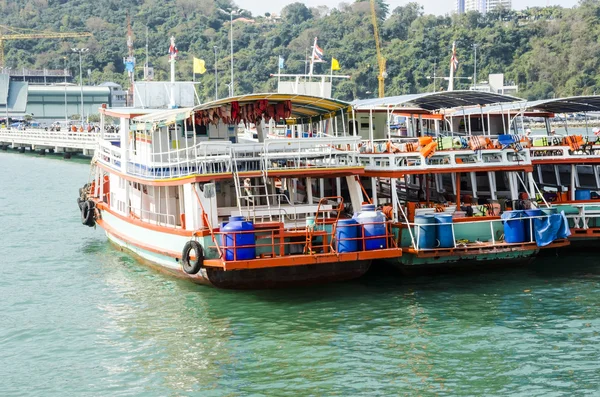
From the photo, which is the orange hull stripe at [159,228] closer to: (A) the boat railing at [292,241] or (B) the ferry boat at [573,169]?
(A) the boat railing at [292,241]

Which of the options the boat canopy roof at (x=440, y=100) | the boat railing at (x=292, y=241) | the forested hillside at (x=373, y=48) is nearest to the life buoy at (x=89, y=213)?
the boat canopy roof at (x=440, y=100)

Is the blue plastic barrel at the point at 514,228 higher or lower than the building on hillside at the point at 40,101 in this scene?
lower

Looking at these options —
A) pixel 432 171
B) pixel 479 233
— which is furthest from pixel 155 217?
pixel 479 233

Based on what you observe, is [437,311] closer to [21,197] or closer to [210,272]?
[210,272]

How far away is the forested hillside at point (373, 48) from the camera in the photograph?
118188mm

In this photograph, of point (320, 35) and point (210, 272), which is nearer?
point (210, 272)

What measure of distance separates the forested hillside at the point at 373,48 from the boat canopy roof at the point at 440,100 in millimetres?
86194

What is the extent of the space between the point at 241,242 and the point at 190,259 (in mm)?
1919

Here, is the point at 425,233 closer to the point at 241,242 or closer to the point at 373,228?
the point at 373,228

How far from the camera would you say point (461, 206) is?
25.0 metres

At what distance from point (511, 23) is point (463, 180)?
401ft

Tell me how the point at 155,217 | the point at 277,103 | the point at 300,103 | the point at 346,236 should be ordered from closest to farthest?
the point at 346,236
the point at 277,103
the point at 300,103
the point at 155,217

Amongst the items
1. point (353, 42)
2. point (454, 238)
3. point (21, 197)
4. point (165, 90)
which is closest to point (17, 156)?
point (21, 197)

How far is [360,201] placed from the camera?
2403 cm
